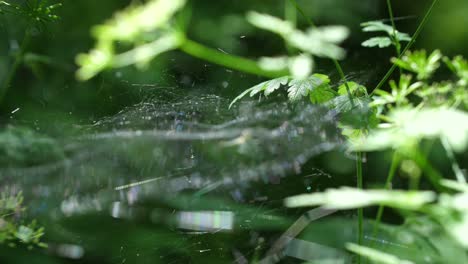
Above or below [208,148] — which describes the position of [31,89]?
above

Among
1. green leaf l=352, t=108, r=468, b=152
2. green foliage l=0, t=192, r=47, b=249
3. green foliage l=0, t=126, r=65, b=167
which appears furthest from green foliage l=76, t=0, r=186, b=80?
green foliage l=0, t=126, r=65, b=167

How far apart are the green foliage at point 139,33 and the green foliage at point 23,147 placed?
4.30ft

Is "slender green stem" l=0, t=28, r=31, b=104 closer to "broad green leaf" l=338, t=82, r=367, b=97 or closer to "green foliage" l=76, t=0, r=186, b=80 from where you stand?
"broad green leaf" l=338, t=82, r=367, b=97

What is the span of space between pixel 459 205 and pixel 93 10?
6.07ft

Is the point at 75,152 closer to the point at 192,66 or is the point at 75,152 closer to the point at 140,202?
the point at 140,202

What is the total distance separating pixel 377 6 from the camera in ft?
6.98

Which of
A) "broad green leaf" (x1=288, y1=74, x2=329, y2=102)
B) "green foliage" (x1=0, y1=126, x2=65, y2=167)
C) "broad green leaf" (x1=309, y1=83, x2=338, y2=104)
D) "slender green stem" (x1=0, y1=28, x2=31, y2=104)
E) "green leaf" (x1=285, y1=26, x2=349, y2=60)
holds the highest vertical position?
"slender green stem" (x1=0, y1=28, x2=31, y2=104)

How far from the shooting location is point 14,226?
4.05 ft

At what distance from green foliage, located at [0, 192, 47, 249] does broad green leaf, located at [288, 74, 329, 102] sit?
65cm

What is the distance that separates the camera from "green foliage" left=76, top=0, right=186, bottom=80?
461 mm

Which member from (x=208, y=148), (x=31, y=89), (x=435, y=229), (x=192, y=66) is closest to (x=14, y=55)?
(x=31, y=89)

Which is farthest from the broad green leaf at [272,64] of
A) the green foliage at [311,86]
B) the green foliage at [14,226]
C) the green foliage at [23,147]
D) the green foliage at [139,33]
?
the green foliage at [23,147]

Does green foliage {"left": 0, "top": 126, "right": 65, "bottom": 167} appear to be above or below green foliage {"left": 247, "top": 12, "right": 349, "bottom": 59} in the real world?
above

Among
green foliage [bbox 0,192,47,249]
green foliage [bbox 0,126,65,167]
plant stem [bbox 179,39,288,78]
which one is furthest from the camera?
green foliage [bbox 0,126,65,167]
